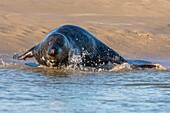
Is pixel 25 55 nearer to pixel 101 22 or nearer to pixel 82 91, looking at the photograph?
pixel 82 91

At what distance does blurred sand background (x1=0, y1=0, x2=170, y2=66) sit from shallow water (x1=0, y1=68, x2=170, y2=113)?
2993mm

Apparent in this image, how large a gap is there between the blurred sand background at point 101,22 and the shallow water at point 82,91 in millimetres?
2993

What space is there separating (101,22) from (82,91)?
925 centimetres

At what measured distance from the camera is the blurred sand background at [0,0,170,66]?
1429 cm

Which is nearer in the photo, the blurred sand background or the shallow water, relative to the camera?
the shallow water

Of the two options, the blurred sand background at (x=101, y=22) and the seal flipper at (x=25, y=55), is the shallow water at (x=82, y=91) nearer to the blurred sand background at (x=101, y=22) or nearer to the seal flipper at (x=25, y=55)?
the seal flipper at (x=25, y=55)

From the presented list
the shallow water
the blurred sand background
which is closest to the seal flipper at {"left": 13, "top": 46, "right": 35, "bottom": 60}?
the shallow water

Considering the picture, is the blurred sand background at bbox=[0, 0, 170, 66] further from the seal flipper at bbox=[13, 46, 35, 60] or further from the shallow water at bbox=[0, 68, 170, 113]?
the shallow water at bbox=[0, 68, 170, 113]

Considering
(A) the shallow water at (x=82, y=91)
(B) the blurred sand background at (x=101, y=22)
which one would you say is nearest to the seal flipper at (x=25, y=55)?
(A) the shallow water at (x=82, y=91)

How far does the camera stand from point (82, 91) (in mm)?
8172

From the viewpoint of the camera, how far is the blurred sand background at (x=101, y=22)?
14.3 meters

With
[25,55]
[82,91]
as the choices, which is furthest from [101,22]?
[82,91]

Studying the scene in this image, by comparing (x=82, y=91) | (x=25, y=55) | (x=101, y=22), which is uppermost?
(x=101, y=22)

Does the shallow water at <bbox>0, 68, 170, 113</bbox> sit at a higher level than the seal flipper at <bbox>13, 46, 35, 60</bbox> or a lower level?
lower
